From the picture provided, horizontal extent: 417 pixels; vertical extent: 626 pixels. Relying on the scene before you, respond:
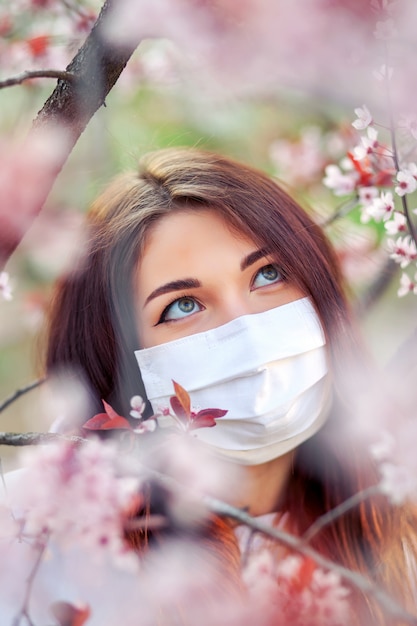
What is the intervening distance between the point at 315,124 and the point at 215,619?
1320 millimetres

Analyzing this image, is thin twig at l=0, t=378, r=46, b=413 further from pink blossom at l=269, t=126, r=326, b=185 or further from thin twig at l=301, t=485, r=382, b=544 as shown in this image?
pink blossom at l=269, t=126, r=326, b=185

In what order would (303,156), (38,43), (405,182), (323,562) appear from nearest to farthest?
(323,562) → (405,182) → (38,43) → (303,156)

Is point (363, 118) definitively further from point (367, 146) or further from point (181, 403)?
point (181, 403)

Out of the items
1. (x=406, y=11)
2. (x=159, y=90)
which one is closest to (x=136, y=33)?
(x=406, y=11)

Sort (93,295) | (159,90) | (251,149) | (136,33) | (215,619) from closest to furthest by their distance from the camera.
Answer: (136,33)
(215,619)
(93,295)
(159,90)
(251,149)

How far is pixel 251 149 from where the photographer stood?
1743 millimetres

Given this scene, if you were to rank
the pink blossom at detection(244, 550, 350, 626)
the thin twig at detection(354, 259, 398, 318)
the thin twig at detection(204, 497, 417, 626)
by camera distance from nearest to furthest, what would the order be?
the thin twig at detection(204, 497, 417, 626) < the pink blossom at detection(244, 550, 350, 626) < the thin twig at detection(354, 259, 398, 318)

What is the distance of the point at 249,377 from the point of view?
985 millimetres

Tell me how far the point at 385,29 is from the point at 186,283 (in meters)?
0.46

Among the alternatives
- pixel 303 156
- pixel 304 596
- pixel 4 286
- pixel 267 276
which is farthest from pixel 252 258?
pixel 303 156

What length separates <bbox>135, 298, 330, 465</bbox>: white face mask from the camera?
0.98m

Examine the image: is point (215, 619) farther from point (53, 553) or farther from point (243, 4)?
point (243, 4)

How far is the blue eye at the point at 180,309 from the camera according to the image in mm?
1025

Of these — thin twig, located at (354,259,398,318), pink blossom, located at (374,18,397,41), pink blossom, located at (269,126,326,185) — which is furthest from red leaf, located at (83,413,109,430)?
pink blossom, located at (269,126,326,185)
